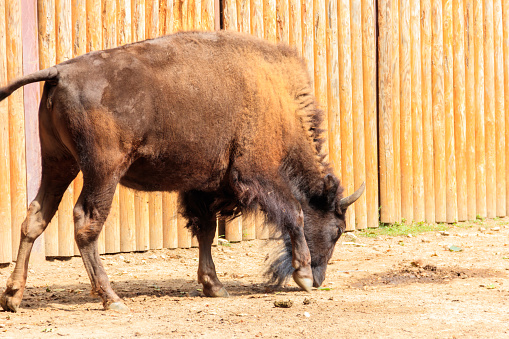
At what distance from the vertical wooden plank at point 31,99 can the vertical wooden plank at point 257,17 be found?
2.41 m

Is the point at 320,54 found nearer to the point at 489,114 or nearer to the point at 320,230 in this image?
the point at 489,114

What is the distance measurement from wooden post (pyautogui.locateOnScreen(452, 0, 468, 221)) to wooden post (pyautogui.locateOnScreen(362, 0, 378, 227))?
1315mm

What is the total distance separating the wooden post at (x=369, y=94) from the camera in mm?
8547

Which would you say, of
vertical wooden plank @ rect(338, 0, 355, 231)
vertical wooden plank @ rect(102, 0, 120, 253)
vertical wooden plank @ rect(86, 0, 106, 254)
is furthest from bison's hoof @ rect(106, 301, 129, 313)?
vertical wooden plank @ rect(338, 0, 355, 231)

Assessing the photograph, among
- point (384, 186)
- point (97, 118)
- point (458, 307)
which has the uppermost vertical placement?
point (97, 118)

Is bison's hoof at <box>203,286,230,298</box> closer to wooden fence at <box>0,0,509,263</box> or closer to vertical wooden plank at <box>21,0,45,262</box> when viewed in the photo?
wooden fence at <box>0,0,509,263</box>

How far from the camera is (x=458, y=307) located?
4727 mm

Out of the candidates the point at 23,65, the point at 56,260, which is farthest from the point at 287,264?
the point at 23,65

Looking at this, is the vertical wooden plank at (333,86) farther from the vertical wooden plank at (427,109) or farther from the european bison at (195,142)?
the european bison at (195,142)

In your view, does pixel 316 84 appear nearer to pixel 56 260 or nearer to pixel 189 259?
pixel 189 259

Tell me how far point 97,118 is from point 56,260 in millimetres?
2686

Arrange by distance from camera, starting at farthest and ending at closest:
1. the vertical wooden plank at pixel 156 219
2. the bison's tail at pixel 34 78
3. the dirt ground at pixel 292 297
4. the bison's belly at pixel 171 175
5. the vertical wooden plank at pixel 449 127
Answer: the vertical wooden plank at pixel 449 127 → the vertical wooden plank at pixel 156 219 → the bison's belly at pixel 171 175 → the bison's tail at pixel 34 78 → the dirt ground at pixel 292 297

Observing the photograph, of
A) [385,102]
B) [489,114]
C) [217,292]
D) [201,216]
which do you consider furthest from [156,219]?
[489,114]

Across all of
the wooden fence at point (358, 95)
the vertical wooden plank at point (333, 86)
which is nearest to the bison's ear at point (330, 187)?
the wooden fence at point (358, 95)
